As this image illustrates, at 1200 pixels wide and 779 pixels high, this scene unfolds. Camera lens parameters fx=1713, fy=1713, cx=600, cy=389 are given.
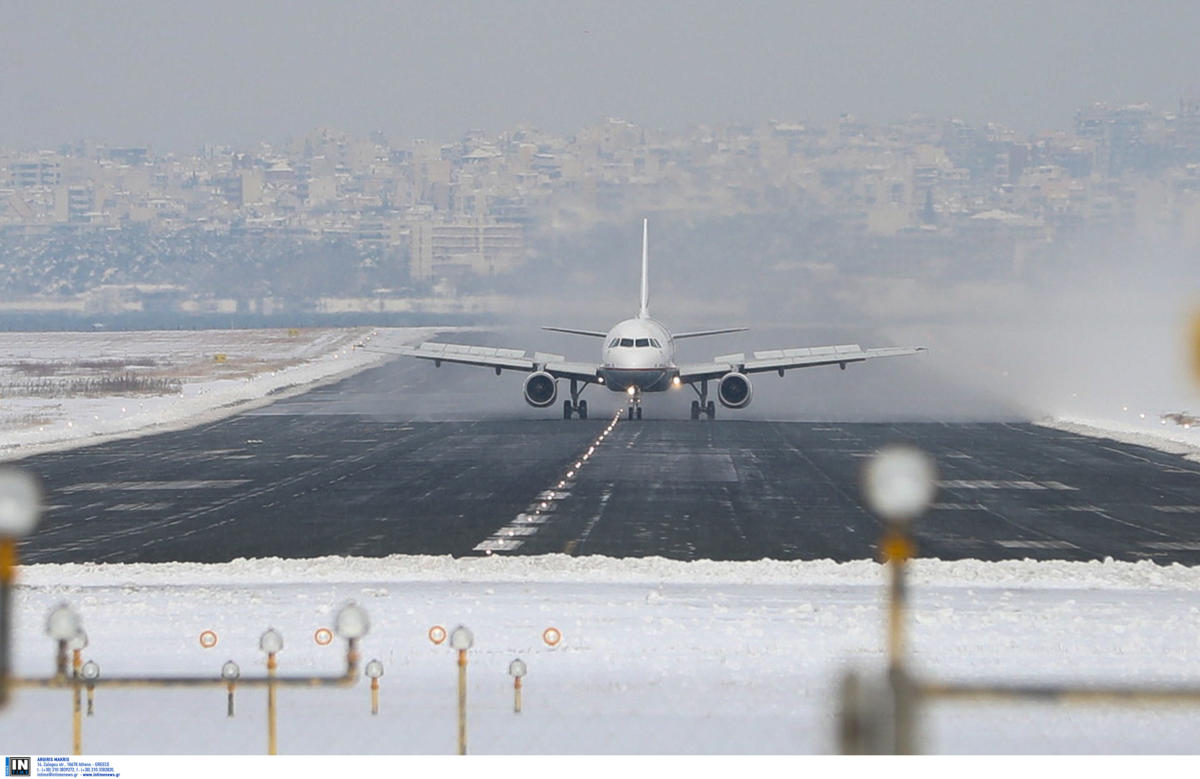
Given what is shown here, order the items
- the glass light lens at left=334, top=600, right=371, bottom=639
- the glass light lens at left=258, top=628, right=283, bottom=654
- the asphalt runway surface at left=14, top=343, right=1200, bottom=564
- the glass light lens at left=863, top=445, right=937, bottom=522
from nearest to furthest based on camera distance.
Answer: the glass light lens at left=863, top=445, right=937, bottom=522, the glass light lens at left=334, top=600, right=371, bottom=639, the glass light lens at left=258, top=628, right=283, bottom=654, the asphalt runway surface at left=14, top=343, right=1200, bottom=564

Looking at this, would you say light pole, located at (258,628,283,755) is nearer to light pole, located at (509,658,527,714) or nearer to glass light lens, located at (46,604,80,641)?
glass light lens, located at (46,604,80,641)

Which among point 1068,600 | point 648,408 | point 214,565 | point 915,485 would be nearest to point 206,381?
point 648,408

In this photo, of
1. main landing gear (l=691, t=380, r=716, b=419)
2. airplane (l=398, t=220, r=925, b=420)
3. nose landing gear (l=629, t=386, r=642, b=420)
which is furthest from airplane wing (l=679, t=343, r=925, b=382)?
nose landing gear (l=629, t=386, r=642, b=420)

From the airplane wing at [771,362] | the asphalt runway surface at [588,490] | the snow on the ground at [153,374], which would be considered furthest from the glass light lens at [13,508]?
the airplane wing at [771,362]

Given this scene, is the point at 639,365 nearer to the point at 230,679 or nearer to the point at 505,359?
the point at 505,359

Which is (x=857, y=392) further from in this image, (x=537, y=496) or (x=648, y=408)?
(x=537, y=496)

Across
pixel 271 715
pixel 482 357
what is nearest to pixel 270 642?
pixel 271 715
